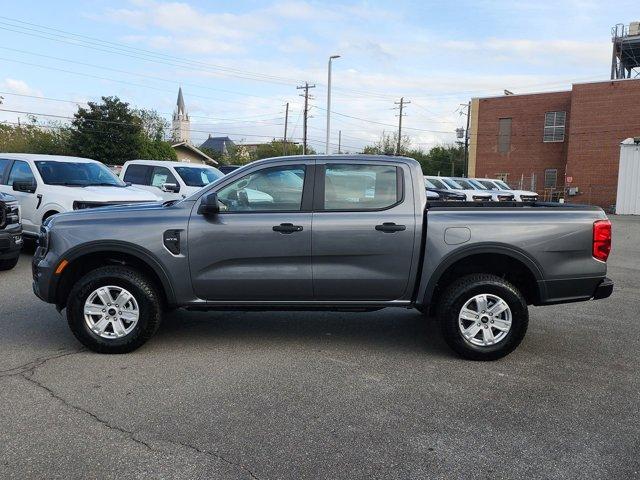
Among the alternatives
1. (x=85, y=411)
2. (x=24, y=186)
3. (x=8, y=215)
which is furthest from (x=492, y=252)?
(x=24, y=186)

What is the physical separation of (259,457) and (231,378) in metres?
1.30

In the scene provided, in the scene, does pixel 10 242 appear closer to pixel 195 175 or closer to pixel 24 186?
pixel 24 186

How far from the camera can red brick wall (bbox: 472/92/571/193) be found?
43.2m

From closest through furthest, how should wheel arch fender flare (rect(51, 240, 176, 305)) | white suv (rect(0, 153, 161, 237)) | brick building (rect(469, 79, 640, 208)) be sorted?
wheel arch fender flare (rect(51, 240, 176, 305)) < white suv (rect(0, 153, 161, 237)) < brick building (rect(469, 79, 640, 208))

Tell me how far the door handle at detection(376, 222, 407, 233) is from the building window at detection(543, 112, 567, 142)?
42301 millimetres

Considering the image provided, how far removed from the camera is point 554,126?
43.0 meters

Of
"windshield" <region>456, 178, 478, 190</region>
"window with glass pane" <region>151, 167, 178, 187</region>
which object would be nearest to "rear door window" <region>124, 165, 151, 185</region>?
"window with glass pane" <region>151, 167, 178, 187</region>

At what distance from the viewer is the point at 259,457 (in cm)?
329

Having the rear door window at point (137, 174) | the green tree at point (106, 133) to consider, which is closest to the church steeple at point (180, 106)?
the green tree at point (106, 133)

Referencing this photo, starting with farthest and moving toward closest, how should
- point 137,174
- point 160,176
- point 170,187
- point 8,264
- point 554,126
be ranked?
point 554,126, point 137,174, point 160,176, point 170,187, point 8,264

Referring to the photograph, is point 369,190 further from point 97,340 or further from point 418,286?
point 97,340

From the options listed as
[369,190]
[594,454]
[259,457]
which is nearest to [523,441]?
[594,454]

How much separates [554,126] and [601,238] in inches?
1651

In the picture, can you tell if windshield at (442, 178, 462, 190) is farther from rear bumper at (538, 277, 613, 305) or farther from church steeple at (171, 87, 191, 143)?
church steeple at (171, 87, 191, 143)
